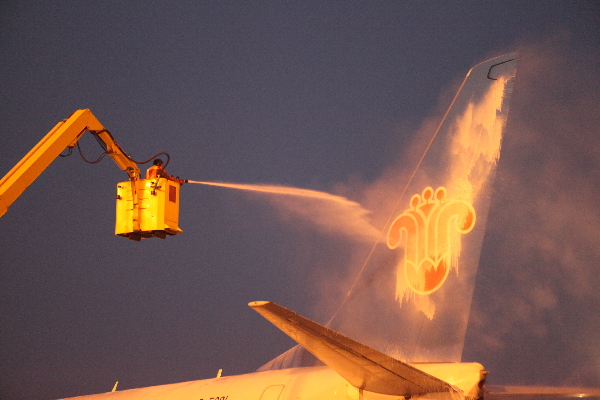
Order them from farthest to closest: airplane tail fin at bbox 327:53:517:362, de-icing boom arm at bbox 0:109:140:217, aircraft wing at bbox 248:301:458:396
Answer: de-icing boom arm at bbox 0:109:140:217 < airplane tail fin at bbox 327:53:517:362 < aircraft wing at bbox 248:301:458:396

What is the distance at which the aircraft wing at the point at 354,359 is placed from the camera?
A: 5.15m

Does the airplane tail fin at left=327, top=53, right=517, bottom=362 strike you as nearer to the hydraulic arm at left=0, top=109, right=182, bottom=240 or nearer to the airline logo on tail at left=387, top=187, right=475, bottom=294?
the airline logo on tail at left=387, top=187, right=475, bottom=294

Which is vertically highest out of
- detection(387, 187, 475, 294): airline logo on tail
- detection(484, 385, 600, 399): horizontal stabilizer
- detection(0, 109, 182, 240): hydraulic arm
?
detection(387, 187, 475, 294): airline logo on tail

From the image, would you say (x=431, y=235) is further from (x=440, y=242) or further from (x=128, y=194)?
(x=128, y=194)

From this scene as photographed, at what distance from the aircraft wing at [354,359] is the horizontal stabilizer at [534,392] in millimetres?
868

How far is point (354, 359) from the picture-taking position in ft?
18.7

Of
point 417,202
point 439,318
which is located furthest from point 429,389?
point 417,202

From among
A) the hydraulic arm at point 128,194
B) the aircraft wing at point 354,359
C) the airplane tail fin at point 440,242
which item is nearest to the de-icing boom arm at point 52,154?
the hydraulic arm at point 128,194

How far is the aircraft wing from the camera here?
5.15 m

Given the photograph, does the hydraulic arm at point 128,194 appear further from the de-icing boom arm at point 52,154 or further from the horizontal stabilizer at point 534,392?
the horizontal stabilizer at point 534,392

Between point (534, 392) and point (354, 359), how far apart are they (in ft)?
9.07

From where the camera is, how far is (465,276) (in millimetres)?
7949

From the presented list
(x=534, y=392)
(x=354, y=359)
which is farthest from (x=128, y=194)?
(x=534, y=392)

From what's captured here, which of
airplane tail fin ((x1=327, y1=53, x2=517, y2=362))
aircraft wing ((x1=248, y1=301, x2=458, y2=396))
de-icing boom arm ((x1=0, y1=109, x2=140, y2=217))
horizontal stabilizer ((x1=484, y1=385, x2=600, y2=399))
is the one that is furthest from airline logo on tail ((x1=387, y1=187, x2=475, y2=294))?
de-icing boom arm ((x1=0, y1=109, x2=140, y2=217))
